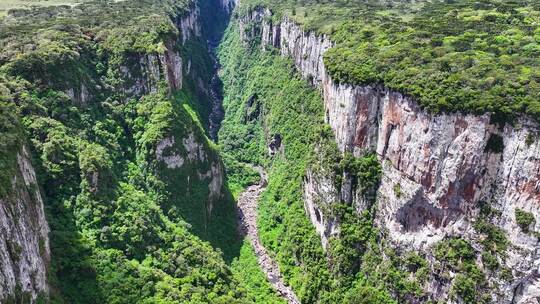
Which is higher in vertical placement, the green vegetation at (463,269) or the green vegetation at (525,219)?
the green vegetation at (525,219)

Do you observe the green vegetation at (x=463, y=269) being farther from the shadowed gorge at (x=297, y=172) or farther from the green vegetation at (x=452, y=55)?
the green vegetation at (x=452, y=55)

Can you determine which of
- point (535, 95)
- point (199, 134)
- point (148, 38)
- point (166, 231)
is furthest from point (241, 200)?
point (535, 95)

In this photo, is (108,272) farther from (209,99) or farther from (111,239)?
(209,99)

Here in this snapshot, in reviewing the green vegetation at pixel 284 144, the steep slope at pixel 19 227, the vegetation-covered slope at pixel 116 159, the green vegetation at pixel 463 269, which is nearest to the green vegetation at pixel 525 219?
the green vegetation at pixel 463 269

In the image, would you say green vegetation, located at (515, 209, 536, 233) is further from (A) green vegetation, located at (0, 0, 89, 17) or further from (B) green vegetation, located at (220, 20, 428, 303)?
(A) green vegetation, located at (0, 0, 89, 17)

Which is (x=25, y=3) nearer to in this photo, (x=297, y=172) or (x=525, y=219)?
(x=297, y=172)

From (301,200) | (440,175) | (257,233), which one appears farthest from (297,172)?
(440,175)

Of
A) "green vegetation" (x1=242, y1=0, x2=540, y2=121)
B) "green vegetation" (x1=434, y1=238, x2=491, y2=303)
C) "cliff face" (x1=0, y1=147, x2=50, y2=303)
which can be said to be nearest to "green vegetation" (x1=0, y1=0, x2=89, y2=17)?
"green vegetation" (x1=242, y1=0, x2=540, y2=121)
